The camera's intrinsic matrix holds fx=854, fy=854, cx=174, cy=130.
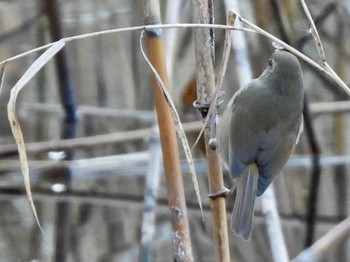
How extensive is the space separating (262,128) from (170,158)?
0.85 ft

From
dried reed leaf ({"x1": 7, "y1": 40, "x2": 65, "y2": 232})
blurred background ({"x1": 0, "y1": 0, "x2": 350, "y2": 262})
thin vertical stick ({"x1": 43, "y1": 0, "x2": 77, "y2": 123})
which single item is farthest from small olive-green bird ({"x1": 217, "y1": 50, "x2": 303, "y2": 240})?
thin vertical stick ({"x1": 43, "y1": 0, "x2": 77, "y2": 123})

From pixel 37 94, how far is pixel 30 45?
14cm

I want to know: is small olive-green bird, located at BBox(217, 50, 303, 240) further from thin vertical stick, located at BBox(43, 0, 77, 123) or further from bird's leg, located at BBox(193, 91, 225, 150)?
thin vertical stick, located at BBox(43, 0, 77, 123)

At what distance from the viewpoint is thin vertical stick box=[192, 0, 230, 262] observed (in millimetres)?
926

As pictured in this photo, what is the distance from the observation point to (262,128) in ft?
3.92

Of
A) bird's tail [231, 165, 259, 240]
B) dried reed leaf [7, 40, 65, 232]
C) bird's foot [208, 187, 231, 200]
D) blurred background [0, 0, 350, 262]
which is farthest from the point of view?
blurred background [0, 0, 350, 262]

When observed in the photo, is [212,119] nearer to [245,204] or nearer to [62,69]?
[245,204]

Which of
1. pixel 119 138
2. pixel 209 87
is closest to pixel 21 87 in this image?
pixel 209 87

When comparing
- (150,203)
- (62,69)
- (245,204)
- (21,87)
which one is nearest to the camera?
(21,87)

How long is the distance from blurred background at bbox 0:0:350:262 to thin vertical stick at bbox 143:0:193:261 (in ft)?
2.16

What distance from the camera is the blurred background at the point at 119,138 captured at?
1.79m

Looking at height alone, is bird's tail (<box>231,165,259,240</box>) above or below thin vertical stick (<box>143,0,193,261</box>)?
below

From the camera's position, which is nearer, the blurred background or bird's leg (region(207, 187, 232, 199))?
bird's leg (region(207, 187, 232, 199))

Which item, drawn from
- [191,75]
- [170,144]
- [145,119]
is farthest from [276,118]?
[145,119]
